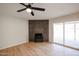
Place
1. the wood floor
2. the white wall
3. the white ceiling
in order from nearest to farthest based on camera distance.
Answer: the white ceiling
the wood floor
the white wall

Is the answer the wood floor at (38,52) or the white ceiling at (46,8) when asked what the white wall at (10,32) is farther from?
the white ceiling at (46,8)

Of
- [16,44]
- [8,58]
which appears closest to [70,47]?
[16,44]

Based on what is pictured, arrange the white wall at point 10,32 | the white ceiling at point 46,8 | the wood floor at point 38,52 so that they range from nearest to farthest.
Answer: the white ceiling at point 46,8
the wood floor at point 38,52
the white wall at point 10,32

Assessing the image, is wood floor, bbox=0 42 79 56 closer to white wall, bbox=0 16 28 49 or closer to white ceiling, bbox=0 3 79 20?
white wall, bbox=0 16 28 49

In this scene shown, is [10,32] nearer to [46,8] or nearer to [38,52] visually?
[38,52]

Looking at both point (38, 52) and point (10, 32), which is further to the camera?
point (10, 32)

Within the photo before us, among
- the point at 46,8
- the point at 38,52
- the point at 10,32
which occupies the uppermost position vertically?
the point at 46,8

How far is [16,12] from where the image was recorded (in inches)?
89.0

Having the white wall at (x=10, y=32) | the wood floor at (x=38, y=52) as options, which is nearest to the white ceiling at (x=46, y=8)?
the white wall at (x=10, y=32)

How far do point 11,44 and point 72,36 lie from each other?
4.89ft

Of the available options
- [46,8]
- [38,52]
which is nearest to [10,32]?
[38,52]

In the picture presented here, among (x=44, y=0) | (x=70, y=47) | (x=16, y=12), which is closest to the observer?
(x=44, y=0)

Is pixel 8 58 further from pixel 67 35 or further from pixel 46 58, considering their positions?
pixel 67 35

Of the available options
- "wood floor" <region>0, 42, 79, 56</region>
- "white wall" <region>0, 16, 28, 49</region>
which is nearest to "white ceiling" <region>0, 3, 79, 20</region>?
"white wall" <region>0, 16, 28, 49</region>
